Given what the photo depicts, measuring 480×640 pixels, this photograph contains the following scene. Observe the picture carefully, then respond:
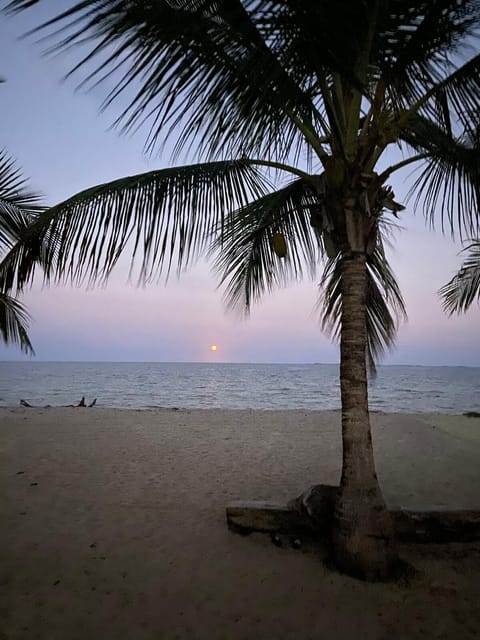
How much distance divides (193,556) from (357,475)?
167cm

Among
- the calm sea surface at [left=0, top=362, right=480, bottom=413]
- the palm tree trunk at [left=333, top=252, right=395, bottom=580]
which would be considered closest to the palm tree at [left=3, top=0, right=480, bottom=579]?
the palm tree trunk at [left=333, top=252, right=395, bottom=580]

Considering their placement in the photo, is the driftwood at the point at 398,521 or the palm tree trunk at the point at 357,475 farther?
the driftwood at the point at 398,521

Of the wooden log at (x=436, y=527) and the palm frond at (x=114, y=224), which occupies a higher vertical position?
the palm frond at (x=114, y=224)

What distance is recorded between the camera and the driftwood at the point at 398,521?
3680mm

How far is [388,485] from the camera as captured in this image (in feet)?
18.8

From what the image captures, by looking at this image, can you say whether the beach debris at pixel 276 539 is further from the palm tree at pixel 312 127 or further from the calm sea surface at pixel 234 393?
the calm sea surface at pixel 234 393

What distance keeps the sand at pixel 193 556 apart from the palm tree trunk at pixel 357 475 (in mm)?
185

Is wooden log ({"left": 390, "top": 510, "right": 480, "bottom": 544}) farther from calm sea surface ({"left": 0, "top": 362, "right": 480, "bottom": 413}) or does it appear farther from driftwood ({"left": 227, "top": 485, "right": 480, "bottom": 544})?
calm sea surface ({"left": 0, "top": 362, "right": 480, "bottom": 413})

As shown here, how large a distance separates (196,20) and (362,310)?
2296mm

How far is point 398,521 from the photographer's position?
379cm

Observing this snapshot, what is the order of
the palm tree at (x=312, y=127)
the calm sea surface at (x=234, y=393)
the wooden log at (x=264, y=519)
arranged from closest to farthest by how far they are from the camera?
the palm tree at (x=312, y=127) → the wooden log at (x=264, y=519) → the calm sea surface at (x=234, y=393)

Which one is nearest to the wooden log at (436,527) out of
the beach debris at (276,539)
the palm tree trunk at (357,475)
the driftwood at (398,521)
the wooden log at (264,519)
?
the driftwood at (398,521)

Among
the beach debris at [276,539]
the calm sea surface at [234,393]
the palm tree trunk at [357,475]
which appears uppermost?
the palm tree trunk at [357,475]

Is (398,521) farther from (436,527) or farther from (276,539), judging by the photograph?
(276,539)
